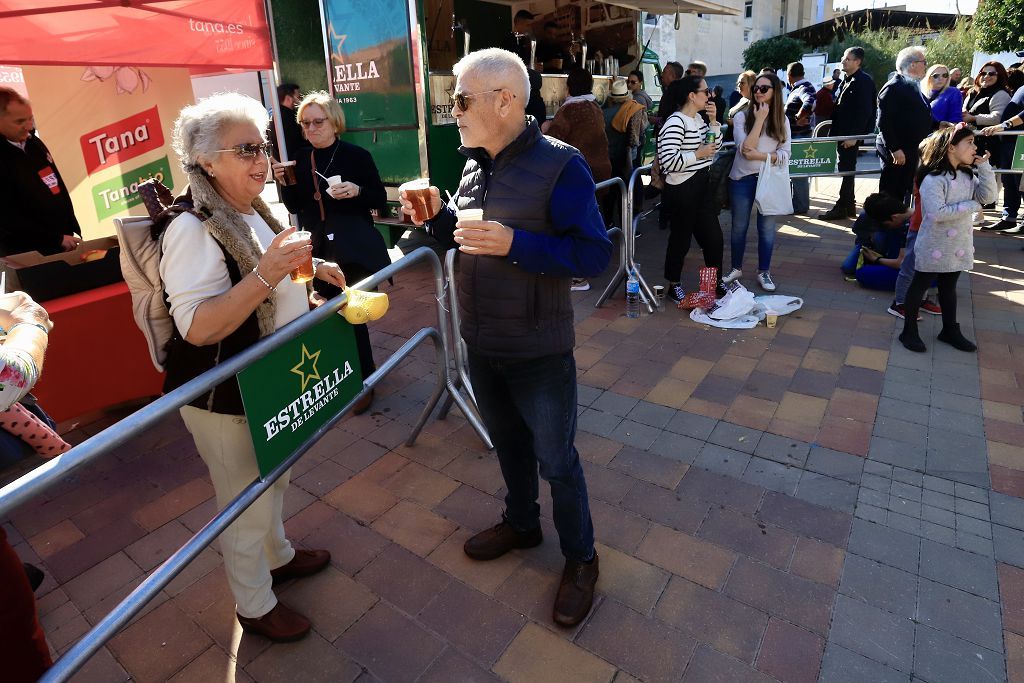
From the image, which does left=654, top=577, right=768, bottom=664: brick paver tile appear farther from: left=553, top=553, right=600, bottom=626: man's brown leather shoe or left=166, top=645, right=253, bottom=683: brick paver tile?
left=166, top=645, right=253, bottom=683: brick paver tile

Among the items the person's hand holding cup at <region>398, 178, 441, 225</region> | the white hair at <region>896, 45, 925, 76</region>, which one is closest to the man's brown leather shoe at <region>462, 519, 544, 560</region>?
the person's hand holding cup at <region>398, 178, 441, 225</region>

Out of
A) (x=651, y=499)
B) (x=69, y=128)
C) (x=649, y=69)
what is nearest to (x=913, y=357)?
(x=651, y=499)

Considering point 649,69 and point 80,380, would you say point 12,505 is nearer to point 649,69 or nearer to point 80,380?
point 80,380

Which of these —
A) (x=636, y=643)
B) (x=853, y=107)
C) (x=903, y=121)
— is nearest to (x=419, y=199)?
(x=636, y=643)

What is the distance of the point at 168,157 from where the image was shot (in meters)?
5.71

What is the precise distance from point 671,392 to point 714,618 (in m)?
1.94

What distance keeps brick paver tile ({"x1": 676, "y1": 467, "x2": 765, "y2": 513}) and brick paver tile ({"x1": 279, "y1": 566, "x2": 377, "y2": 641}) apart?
1.59m

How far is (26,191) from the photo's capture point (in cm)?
414

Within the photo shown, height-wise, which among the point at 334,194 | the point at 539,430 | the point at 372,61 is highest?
the point at 372,61

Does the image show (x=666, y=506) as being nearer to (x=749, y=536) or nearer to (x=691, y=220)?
(x=749, y=536)

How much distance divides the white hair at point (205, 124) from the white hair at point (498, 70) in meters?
0.72

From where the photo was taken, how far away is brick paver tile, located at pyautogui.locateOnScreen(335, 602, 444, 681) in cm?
219

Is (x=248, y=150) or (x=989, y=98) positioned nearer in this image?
(x=248, y=150)

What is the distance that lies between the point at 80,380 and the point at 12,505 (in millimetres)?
2831
